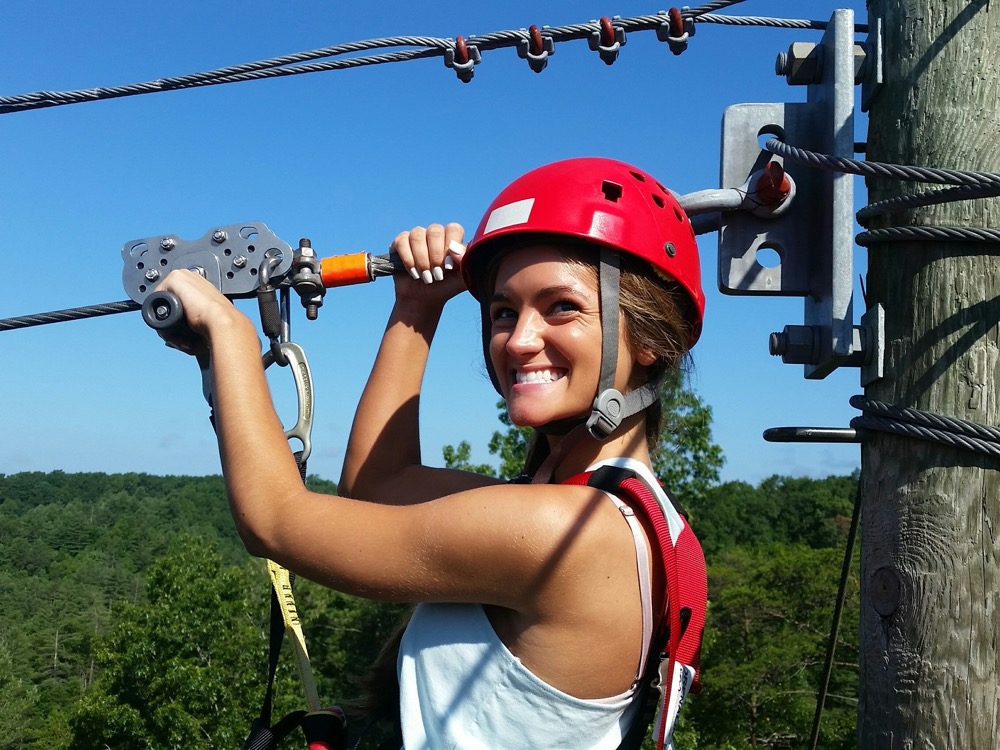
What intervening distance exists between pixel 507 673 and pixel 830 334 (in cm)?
117

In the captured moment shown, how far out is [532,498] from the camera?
193 cm

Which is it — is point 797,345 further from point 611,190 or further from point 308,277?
point 308,277

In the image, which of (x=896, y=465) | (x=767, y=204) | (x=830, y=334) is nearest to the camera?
(x=896, y=465)

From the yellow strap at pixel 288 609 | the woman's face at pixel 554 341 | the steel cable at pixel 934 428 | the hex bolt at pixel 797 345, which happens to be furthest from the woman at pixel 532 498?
the steel cable at pixel 934 428

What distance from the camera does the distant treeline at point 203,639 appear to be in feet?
103

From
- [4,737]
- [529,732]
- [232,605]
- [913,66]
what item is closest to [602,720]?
[529,732]

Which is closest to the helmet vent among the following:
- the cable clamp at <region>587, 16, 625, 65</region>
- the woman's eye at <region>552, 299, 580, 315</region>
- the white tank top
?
the woman's eye at <region>552, 299, 580, 315</region>

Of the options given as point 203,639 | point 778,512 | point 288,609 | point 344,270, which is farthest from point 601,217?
point 778,512

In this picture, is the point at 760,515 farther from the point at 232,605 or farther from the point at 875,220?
the point at 875,220

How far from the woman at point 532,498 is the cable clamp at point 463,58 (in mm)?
1076

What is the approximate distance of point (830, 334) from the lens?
236cm

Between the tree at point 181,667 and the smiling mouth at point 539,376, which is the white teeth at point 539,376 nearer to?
the smiling mouth at point 539,376

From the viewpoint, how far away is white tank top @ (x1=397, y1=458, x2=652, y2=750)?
1.96 meters

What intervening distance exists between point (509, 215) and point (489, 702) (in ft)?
3.71
